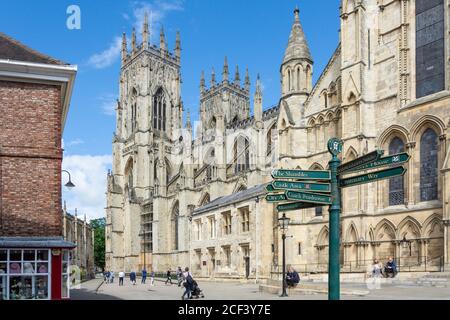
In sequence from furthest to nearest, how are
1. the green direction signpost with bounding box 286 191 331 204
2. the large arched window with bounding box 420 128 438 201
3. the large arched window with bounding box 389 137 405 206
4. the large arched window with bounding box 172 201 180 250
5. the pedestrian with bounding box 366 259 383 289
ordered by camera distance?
the large arched window with bounding box 172 201 180 250 → the large arched window with bounding box 389 137 405 206 → the large arched window with bounding box 420 128 438 201 → the pedestrian with bounding box 366 259 383 289 → the green direction signpost with bounding box 286 191 331 204

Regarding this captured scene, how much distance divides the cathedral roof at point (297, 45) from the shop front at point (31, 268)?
22144 mm

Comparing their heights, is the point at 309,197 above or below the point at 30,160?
below

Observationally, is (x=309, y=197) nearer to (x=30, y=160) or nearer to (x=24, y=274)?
(x=24, y=274)

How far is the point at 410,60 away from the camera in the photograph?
2797 cm

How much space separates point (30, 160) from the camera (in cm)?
1803

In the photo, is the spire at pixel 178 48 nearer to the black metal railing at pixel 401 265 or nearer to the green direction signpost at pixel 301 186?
the black metal railing at pixel 401 265

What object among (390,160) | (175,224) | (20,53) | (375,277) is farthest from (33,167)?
(175,224)

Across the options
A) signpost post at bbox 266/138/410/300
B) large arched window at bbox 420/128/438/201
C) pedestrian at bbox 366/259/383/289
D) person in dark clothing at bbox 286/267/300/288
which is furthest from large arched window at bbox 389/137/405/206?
signpost post at bbox 266/138/410/300

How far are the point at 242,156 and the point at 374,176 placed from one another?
5498 cm

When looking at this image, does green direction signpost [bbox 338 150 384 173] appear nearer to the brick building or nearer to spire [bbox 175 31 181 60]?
the brick building

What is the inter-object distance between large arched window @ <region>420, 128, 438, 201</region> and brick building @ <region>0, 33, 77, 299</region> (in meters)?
17.4

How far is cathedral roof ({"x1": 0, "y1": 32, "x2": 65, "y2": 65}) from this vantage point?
18.5 m
